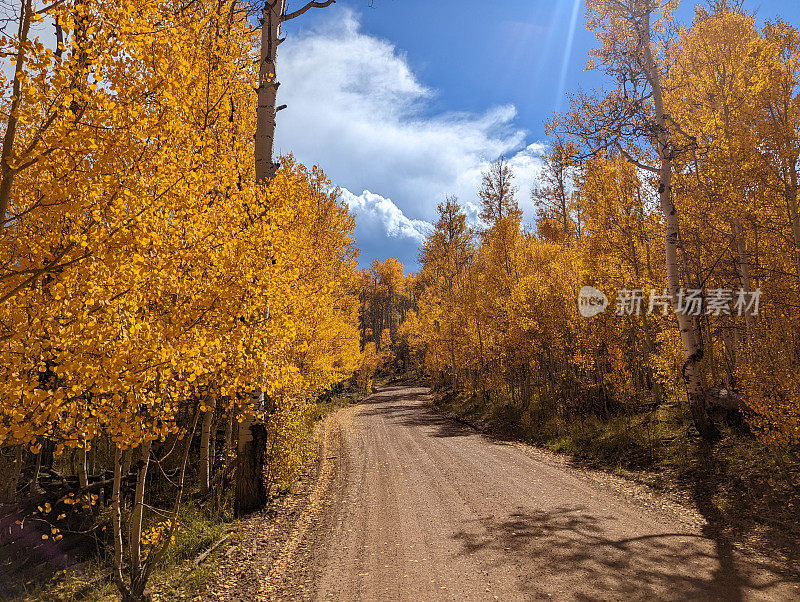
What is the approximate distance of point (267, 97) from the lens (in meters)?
7.72

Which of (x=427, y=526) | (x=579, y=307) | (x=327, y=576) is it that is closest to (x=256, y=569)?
(x=327, y=576)

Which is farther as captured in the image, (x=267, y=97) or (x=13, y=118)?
(x=267, y=97)

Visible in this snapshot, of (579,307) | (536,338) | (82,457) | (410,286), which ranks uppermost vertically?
(410,286)

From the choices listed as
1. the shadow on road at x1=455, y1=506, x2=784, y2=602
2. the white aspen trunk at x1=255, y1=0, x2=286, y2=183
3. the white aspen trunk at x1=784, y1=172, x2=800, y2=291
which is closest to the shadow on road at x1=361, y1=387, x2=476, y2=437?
the shadow on road at x1=455, y1=506, x2=784, y2=602

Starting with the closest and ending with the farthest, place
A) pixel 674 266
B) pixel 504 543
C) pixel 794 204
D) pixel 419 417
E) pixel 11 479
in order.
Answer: pixel 504 543, pixel 11 479, pixel 794 204, pixel 674 266, pixel 419 417

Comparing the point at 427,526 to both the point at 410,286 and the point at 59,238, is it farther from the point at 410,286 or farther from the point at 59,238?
the point at 410,286

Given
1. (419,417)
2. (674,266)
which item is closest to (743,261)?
(674,266)

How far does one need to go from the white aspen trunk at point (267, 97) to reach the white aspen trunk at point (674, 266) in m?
8.69

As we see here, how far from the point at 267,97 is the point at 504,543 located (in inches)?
341

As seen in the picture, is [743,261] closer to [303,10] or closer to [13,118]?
[303,10]

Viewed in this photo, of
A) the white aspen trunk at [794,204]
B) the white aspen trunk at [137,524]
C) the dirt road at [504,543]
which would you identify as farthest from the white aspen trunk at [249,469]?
the white aspen trunk at [794,204]

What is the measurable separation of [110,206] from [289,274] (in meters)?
2.77

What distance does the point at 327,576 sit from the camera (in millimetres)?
5312

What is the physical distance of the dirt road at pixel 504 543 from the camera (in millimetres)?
4676
